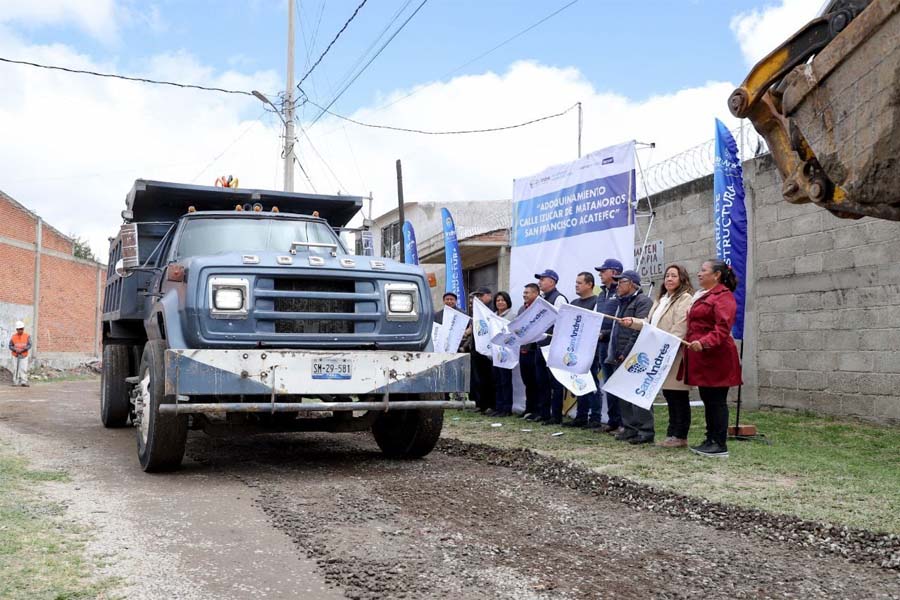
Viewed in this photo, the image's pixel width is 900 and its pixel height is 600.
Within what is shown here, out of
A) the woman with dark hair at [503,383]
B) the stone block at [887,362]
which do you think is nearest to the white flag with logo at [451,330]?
the woman with dark hair at [503,383]

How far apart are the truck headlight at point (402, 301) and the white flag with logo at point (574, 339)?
8.29ft

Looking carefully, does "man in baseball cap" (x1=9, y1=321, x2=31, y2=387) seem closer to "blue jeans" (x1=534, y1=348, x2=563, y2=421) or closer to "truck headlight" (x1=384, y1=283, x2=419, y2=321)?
"blue jeans" (x1=534, y1=348, x2=563, y2=421)

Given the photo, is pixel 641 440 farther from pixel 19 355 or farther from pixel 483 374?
pixel 19 355

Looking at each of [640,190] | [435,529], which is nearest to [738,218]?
[640,190]

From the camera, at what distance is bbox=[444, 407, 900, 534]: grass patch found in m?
5.51

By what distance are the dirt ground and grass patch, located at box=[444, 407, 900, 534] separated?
0.75 m

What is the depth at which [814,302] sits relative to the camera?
9.95 m

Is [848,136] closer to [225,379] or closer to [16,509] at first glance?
[225,379]

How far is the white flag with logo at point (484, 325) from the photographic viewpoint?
11.4 metres

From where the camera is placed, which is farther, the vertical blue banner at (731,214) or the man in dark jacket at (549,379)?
the man in dark jacket at (549,379)

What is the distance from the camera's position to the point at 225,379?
247 inches

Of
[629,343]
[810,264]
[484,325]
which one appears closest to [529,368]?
[484,325]

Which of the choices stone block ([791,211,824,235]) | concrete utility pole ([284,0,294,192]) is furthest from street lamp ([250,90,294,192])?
stone block ([791,211,824,235])

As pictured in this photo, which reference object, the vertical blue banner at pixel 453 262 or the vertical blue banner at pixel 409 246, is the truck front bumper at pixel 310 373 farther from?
the vertical blue banner at pixel 409 246
